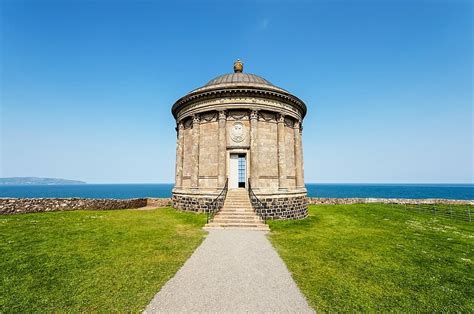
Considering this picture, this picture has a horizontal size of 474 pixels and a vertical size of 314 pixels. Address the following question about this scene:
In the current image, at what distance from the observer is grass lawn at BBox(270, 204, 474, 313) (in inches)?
A: 199

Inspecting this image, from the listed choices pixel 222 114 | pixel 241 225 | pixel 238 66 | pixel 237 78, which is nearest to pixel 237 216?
pixel 241 225

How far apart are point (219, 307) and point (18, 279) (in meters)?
5.54

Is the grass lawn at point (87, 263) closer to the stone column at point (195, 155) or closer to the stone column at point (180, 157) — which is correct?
the stone column at point (195, 155)

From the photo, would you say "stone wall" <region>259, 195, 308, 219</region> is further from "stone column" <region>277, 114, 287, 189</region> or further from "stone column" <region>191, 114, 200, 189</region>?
"stone column" <region>191, 114, 200, 189</region>

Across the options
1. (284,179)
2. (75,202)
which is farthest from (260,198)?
(75,202)

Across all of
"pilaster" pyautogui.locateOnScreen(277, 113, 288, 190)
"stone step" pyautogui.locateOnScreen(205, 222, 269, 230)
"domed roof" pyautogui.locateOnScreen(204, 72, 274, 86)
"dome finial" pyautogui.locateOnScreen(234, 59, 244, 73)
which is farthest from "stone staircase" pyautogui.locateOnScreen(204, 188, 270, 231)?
"dome finial" pyautogui.locateOnScreen(234, 59, 244, 73)

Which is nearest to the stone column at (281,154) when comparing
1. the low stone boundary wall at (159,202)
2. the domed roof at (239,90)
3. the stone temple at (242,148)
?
the stone temple at (242,148)

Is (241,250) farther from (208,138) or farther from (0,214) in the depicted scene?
(0,214)

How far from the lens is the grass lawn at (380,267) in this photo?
16.6ft

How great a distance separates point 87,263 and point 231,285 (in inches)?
187

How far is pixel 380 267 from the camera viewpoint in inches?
277

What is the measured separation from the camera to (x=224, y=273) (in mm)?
6438

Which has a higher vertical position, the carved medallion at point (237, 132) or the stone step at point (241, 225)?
the carved medallion at point (237, 132)

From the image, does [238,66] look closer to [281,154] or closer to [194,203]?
[281,154]
